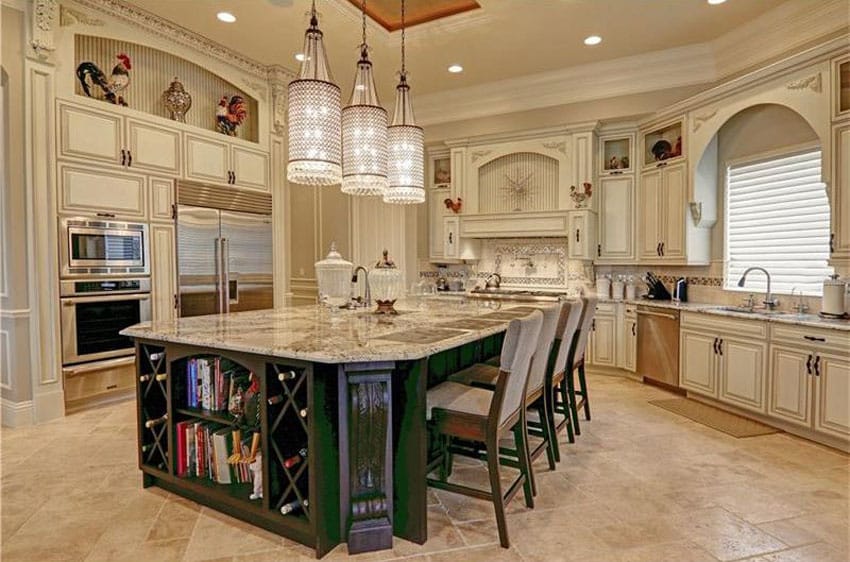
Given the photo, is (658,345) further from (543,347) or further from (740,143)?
(543,347)

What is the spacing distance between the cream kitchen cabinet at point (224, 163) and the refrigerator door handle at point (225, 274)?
25.8 inches

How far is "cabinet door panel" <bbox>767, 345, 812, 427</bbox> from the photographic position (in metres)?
3.37

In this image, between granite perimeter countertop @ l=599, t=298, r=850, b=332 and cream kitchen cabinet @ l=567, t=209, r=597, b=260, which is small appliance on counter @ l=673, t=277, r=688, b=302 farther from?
cream kitchen cabinet @ l=567, t=209, r=597, b=260

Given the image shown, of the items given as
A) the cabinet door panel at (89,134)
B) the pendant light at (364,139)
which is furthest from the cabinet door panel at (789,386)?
the cabinet door panel at (89,134)

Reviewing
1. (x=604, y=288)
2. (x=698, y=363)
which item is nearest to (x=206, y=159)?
(x=604, y=288)

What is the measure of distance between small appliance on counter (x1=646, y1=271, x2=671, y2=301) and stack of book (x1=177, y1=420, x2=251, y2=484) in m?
4.48

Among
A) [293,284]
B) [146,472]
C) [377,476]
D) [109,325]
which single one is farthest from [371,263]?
[377,476]

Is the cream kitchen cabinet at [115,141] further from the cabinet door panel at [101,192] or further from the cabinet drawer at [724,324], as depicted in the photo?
the cabinet drawer at [724,324]

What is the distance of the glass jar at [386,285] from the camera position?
3.04 metres

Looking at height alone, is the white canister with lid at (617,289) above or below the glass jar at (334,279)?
below

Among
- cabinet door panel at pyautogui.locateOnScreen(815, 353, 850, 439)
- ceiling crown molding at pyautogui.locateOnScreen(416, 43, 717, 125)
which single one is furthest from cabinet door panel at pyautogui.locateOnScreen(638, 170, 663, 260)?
cabinet door panel at pyautogui.locateOnScreen(815, 353, 850, 439)

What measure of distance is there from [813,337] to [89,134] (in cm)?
563

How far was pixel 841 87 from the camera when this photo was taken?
3377 millimetres

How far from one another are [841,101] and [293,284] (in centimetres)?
588
